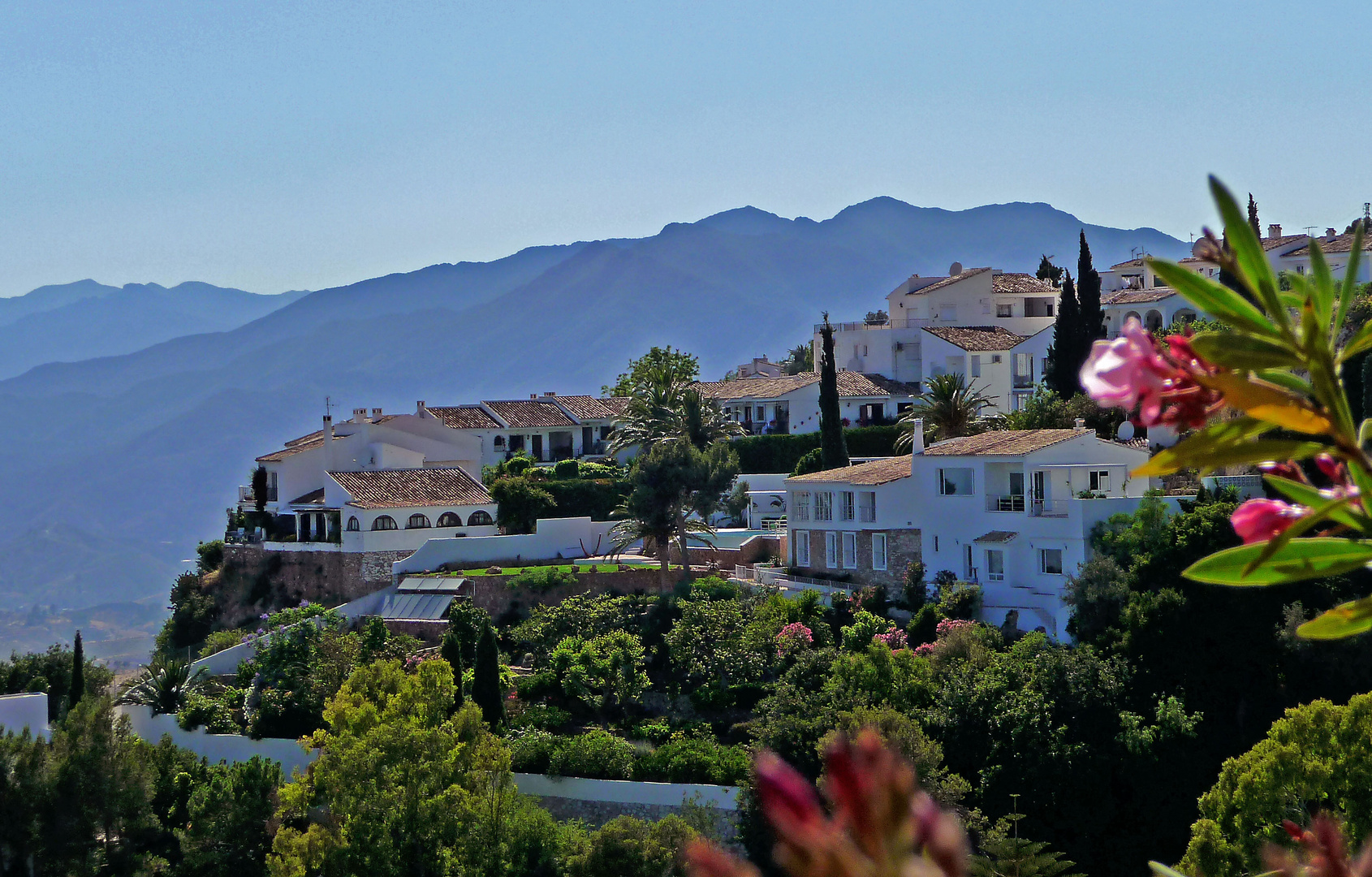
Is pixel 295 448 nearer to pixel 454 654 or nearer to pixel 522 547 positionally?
pixel 522 547

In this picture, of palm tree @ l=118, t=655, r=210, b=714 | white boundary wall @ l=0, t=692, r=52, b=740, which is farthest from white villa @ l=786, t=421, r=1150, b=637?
white boundary wall @ l=0, t=692, r=52, b=740

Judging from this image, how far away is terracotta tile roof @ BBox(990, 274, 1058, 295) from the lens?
66.9 meters

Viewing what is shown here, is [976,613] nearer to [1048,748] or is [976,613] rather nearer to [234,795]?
[1048,748]

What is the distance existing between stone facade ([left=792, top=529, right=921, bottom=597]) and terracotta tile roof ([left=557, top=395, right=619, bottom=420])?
26.6 meters

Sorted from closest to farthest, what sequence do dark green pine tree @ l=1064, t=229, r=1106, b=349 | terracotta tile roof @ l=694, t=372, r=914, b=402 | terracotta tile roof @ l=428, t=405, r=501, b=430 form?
dark green pine tree @ l=1064, t=229, r=1106, b=349, terracotta tile roof @ l=694, t=372, r=914, b=402, terracotta tile roof @ l=428, t=405, r=501, b=430

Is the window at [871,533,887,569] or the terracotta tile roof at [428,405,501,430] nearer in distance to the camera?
the window at [871,533,887,569]

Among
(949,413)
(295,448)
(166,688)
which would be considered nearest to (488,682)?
(166,688)

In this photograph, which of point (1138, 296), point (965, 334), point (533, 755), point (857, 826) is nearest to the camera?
point (857, 826)

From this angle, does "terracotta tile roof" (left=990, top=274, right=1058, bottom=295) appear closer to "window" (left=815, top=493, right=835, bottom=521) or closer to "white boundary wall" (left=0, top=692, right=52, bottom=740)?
"window" (left=815, top=493, right=835, bottom=521)

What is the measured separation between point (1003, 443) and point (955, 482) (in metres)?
1.62

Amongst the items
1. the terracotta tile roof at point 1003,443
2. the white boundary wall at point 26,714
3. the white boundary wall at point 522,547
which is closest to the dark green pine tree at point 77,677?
the white boundary wall at point 26,714

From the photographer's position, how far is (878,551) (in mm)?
39625

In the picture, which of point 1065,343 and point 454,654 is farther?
point 1065,343

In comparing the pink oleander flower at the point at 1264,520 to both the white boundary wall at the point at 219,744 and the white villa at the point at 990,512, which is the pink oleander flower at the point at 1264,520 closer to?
→ the white villa at the point at 990,512
